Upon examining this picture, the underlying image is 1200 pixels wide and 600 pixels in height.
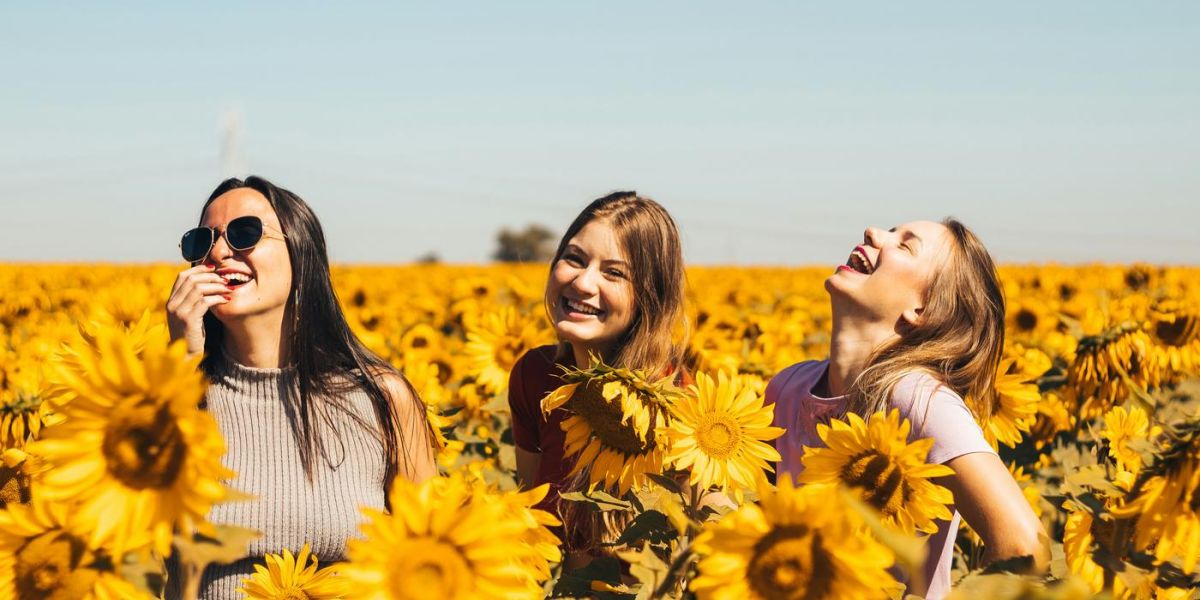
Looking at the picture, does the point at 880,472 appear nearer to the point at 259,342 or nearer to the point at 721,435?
the point at 721,435

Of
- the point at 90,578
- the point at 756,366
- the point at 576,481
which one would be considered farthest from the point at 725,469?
the point at 756,366

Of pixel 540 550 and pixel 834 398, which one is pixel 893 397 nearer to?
pixel 834 398

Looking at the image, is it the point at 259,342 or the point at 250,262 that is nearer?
the point at 250,262

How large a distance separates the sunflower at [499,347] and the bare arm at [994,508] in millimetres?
2902

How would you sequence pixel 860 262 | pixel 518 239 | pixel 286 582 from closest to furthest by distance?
pixel 286 582
pixel 860 262
pixel 518 239

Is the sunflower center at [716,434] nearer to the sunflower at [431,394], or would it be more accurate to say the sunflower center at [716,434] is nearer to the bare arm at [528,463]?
the sunflower at [431,394]

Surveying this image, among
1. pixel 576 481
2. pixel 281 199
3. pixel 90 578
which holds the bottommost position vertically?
pixel 576 481

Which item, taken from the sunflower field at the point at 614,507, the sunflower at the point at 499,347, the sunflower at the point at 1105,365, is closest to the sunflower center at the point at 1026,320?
the sunflower at the point at 1105,365

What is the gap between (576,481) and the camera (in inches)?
114

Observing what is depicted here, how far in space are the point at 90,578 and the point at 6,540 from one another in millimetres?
198

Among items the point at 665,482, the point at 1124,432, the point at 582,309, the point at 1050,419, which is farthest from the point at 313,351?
the point at 1050,419

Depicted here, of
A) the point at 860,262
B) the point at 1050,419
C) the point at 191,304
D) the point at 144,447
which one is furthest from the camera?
the point at 1050,419

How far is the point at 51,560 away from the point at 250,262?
137 centimetres

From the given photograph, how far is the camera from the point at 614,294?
3.27 meters
